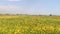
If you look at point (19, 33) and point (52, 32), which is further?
point (52, 32)

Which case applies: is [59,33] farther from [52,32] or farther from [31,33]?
[31,33]

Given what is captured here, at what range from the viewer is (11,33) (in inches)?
648

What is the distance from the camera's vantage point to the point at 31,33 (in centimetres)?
1675

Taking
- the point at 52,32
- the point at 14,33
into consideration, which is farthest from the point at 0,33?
the point at 52,32

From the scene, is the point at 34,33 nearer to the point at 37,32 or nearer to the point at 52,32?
the point at 37,32

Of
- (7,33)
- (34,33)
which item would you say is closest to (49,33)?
(34,33)

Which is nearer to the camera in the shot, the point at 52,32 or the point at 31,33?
the point at 31,33

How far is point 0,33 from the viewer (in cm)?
1666

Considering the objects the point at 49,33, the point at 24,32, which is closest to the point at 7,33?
the point at 24,32

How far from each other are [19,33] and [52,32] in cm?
398

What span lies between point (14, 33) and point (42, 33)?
9.57ft

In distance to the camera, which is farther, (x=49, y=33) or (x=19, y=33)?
(x=49, y=33)

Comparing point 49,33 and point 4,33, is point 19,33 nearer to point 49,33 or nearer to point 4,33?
point 4,33

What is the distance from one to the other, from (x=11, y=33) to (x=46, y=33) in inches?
144
